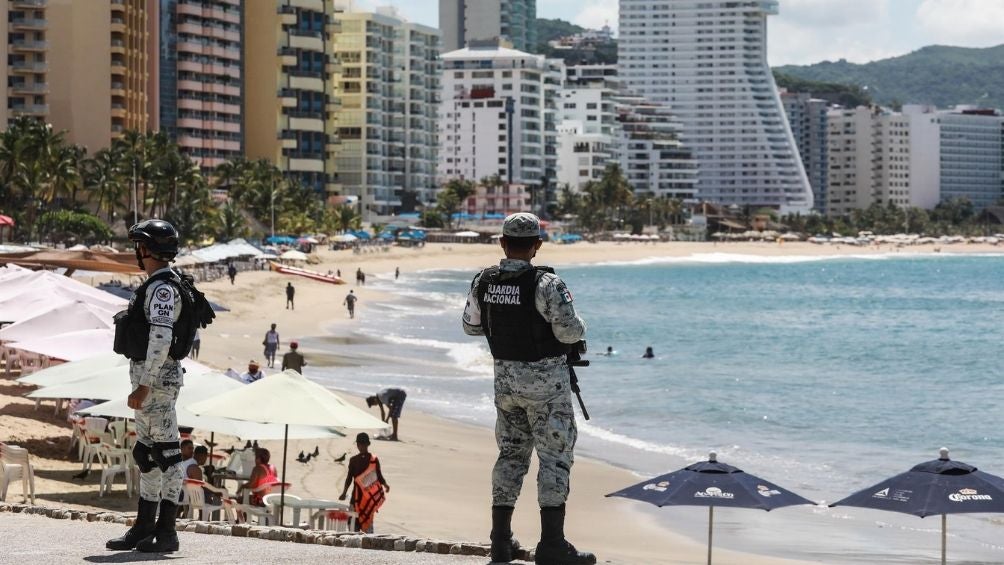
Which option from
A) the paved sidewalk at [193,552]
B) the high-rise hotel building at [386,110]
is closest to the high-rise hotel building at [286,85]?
the high-rise hotel building at [386,110]

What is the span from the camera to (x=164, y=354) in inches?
326

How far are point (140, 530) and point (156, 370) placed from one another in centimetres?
91

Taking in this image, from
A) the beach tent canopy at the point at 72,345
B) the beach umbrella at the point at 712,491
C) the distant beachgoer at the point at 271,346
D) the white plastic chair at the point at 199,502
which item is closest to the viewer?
the beach umbrella at the point at 712,491

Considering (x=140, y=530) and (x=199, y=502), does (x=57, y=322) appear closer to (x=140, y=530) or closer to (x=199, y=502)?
(x=199, y=502)

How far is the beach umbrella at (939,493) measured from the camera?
10.4 m

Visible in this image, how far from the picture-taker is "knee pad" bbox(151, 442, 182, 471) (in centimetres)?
851

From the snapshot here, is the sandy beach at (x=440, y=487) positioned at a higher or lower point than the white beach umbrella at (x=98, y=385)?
lower

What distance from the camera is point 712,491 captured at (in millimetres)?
11180

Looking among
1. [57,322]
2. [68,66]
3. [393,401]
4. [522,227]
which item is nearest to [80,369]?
[57,322]

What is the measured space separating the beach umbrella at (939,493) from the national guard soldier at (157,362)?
4.81m

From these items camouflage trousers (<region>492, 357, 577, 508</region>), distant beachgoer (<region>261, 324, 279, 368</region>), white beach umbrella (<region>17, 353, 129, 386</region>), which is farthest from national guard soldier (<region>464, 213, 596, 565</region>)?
distant beachgoer (<region>261, 324, 279, 368</region>)

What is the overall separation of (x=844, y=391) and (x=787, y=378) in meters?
3.86

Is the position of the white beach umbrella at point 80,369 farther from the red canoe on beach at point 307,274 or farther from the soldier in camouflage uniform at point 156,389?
the red canoe on beach at point 307,274

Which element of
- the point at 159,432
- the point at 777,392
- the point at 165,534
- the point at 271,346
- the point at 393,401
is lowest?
the point at 777,392
